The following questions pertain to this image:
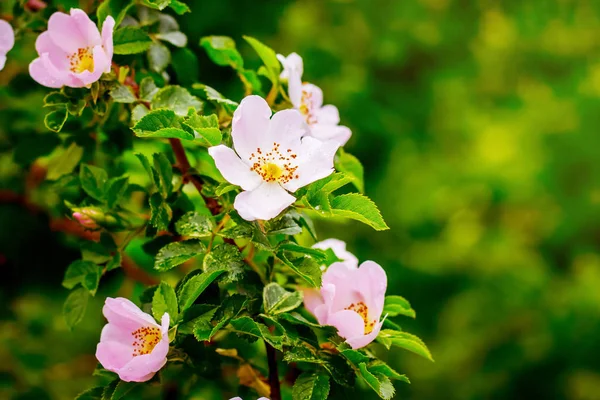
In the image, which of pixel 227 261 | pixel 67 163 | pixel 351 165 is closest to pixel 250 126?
pixel 227 261

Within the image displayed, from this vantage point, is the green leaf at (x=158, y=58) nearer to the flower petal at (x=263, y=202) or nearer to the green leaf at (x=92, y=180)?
the green leaf at (x=92, y=180)

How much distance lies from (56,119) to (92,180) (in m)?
0.10

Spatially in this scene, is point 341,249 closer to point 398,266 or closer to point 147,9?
point 147,9

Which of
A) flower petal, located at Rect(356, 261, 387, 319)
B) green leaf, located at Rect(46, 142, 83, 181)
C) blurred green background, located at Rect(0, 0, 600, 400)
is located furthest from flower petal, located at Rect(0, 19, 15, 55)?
blurred green background, located at Rect(0, 0, 600, 400)

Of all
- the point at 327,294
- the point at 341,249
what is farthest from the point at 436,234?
the point at 327,294

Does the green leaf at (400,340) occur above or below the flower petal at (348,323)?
below

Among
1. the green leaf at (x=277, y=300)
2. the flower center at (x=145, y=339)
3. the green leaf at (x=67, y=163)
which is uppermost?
the green leaf at (x=277, y=300)

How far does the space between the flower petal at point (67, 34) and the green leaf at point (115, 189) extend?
6.4 inches

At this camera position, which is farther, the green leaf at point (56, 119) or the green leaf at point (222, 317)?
the green leaf at point (56, 119)

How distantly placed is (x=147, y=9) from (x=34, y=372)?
0.93 metres

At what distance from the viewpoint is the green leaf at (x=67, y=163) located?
96cm

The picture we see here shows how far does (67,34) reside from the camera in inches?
32.2

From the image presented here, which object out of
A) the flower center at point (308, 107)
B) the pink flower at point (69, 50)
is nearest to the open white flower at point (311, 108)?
the flower center at point (308, 107)

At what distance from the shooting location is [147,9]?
0.93 meters
